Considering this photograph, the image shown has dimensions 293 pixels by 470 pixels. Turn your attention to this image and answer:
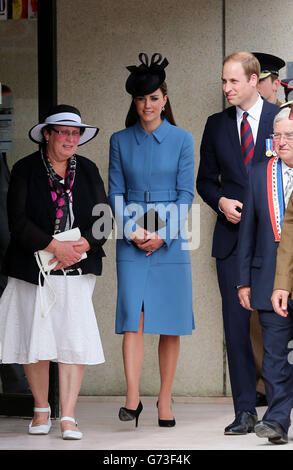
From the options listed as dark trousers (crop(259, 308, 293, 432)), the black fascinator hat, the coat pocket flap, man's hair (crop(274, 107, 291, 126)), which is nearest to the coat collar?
the black fascinator hat

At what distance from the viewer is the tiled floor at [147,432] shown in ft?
16.6

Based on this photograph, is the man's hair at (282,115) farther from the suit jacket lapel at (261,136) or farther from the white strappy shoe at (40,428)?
the white strappy shoe at (40,428)

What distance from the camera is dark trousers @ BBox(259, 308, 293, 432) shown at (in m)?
4.99

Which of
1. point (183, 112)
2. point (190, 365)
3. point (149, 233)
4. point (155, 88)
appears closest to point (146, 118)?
point (155, 88)

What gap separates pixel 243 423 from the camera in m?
5.39

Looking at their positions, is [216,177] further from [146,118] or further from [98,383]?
→ [98,383]

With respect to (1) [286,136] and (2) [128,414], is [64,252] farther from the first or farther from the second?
(1) [286,136]

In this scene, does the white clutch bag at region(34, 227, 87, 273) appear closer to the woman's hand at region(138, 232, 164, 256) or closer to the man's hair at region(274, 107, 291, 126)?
the woman's hand at region(138, 232, 164, 256)

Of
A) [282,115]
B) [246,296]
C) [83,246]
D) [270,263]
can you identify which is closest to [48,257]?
[83,246]

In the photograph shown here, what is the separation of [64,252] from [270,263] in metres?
1.04

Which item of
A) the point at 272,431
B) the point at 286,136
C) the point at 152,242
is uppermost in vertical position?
the point at 286,136

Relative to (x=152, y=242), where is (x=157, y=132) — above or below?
above

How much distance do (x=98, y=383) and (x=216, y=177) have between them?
204cm
